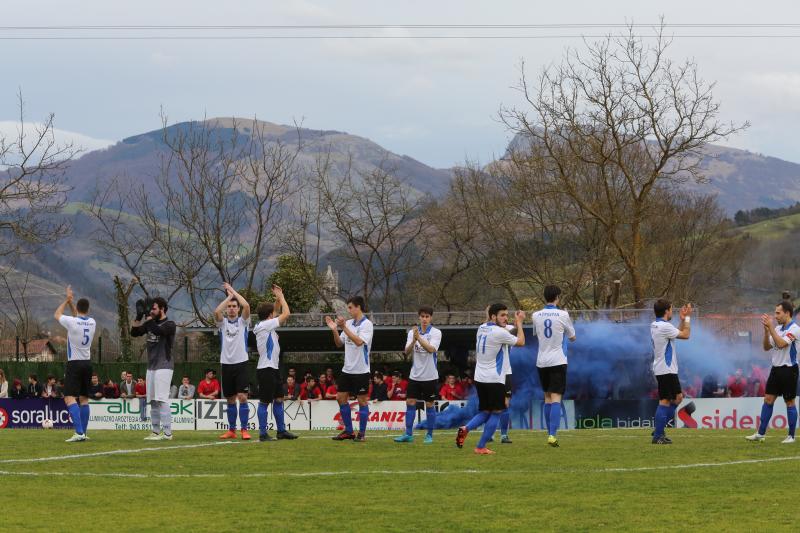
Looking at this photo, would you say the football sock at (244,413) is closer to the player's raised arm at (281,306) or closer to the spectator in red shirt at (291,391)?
the player's raised arm at (281,306)

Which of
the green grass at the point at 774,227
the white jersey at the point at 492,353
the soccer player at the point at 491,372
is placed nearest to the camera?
the soccer player at the point at 491,372

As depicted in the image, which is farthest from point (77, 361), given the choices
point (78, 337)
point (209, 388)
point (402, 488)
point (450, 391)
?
point (450, 391)

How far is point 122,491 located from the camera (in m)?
13.0

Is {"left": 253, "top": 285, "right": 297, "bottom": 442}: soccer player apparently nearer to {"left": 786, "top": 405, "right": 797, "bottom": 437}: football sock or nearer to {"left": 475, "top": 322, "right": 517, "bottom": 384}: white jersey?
{"left": 475, "top": 322, "right": 517, "bottom": 384}: white jersey

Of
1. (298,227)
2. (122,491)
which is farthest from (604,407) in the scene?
(298,227)

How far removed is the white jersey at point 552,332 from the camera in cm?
1861

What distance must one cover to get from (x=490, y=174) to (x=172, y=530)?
5228 cm

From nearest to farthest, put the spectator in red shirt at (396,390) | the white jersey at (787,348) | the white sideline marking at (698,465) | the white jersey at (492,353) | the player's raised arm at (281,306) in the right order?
1. the white sideline marking at (698,465)
2. the white jersey at (492,353)
3. the white jersey at (787,348)
4. the player's raised arm at (281,306)
5. the spectator in red shirt at (396,390)

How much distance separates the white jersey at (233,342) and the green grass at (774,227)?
124918 mm

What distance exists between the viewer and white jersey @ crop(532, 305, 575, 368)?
18609mm

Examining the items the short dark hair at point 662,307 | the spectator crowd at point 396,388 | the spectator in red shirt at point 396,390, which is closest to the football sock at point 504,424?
the short dark hair at point 662,307

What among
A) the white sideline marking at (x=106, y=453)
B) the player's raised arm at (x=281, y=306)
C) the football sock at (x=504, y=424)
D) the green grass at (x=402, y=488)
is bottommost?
the green grass at (x=402, y=488)

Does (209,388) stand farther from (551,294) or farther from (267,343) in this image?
(551,294)

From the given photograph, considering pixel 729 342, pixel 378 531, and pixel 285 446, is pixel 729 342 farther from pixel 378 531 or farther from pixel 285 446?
pixel 378 531
